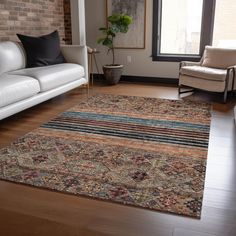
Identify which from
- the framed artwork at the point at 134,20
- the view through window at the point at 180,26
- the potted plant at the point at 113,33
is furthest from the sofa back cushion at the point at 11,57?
the view through window at the point at 180,26

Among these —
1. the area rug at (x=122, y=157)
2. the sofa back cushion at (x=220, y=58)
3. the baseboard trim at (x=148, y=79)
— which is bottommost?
the area rug at (x=122, y=157)

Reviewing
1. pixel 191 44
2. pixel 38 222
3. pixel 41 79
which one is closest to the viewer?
pixel 38 222

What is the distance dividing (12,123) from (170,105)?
6.48 feet

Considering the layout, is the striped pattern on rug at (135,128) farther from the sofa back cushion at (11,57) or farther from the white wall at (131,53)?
the white wall at (131,53)

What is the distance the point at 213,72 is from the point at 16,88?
2.50 meters

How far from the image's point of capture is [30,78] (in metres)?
3.05

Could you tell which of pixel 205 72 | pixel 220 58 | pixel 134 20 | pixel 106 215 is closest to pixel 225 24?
pixel 220 58

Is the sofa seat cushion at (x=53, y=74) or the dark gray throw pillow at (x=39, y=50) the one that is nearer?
the sofa seat cushion at (x=53, y=74)

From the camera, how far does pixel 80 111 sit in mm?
3416

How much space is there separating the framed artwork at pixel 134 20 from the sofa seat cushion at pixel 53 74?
1413mm

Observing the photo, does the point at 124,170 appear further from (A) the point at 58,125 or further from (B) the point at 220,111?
(B) the point at 220,111

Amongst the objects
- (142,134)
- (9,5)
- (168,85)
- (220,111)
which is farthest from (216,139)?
(9,5)

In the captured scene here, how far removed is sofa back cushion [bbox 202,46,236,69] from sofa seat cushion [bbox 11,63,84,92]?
1.94 m

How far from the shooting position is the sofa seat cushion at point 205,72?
363 cm
